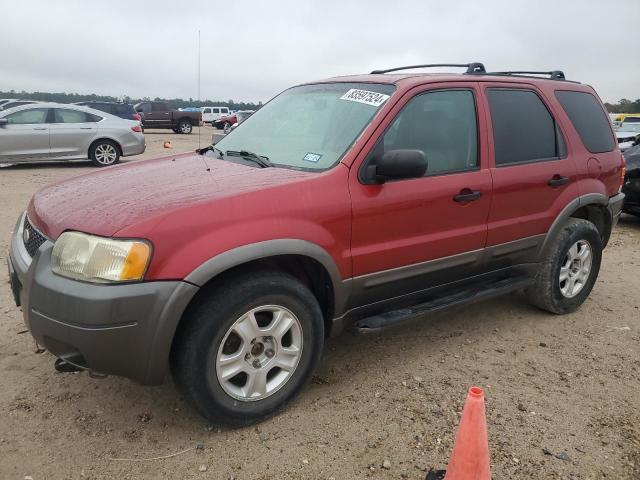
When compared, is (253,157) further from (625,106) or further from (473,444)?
(625,106)

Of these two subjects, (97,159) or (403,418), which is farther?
(97,159)

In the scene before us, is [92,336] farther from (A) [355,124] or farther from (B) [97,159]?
(B) [97,159]

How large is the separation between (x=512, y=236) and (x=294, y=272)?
173 centimetres

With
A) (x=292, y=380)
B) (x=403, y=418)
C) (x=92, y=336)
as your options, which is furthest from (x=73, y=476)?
(x=403, y=418)

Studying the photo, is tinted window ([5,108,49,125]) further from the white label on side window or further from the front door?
the front door

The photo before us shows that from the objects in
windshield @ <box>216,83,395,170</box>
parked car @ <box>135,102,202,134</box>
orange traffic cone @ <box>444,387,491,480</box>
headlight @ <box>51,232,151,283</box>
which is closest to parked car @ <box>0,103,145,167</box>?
windshield @ <box>216,83,395,170</box>


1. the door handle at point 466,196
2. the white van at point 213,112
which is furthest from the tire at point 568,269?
the white van at point 213,112

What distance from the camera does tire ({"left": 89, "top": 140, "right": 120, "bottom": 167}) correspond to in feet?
40.5

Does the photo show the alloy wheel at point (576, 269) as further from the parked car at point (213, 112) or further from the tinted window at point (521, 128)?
the parked car at point (213, 112)

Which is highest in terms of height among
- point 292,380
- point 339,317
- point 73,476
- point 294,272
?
point 294,272

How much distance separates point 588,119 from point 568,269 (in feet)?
4.10

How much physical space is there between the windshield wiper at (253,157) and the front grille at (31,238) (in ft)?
4.09

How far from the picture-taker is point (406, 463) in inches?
98.0

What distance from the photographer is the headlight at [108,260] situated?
89.4 inches
